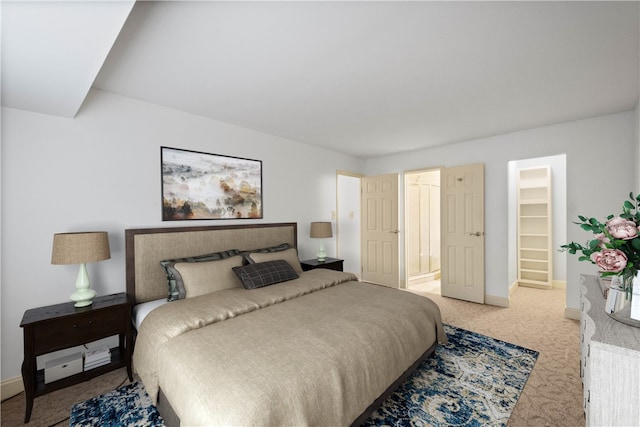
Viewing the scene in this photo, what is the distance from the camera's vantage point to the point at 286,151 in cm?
405

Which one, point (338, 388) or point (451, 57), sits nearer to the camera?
point (338, 388)

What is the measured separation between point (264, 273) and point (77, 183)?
185 cm

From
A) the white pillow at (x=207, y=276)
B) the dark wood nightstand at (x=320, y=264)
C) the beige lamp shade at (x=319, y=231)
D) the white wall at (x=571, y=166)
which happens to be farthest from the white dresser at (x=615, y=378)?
the beige lamp shade at (x=319, y=231)

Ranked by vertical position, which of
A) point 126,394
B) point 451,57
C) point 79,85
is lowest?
point 126,394

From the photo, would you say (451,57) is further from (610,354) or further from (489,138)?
(489,138)

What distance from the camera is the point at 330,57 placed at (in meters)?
1.94

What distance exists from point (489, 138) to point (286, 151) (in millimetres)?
3100

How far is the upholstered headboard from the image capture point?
8.37 ft

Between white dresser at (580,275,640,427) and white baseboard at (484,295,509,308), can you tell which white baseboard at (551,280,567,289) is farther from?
white dresser at (580,275,640,427)

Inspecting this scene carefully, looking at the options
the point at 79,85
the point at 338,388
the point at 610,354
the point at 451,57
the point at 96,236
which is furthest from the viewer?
the point at 96,236

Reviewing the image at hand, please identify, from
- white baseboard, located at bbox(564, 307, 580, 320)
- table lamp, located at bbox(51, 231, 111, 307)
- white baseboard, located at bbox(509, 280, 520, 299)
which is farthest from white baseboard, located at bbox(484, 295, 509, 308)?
table lamp, located at bbox(51, 231, 111, 307)

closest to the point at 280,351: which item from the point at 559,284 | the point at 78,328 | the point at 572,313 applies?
the point at 78,328

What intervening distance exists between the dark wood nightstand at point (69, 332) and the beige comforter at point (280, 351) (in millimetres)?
286

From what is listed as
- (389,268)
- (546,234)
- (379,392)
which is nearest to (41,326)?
(379,392)
